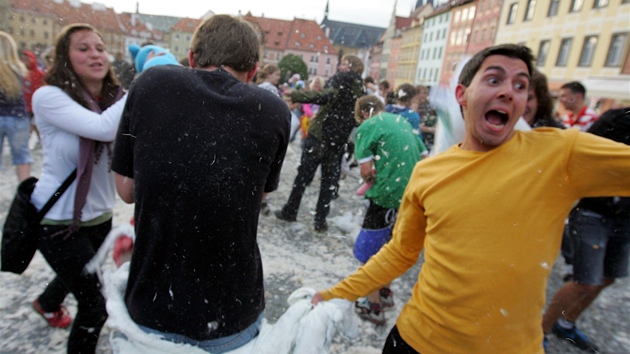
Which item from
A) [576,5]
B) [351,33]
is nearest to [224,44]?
[576,5]

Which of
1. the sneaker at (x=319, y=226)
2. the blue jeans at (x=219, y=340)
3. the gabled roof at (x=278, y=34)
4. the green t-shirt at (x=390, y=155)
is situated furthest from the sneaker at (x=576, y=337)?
the gabled roof at (x=278, y=34)

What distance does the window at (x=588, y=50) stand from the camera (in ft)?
44.2

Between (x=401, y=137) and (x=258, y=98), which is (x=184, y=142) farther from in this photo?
(x=401, y=137)

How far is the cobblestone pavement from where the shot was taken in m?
2.43

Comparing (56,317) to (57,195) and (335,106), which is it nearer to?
(57,195)

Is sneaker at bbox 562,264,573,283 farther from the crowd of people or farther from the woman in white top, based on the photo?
the woman in white top

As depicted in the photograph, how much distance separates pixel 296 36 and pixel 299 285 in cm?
4855

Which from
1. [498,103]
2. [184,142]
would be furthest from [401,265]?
[184,142]

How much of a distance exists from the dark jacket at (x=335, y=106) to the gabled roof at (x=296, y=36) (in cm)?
3498

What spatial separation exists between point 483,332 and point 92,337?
1940mm

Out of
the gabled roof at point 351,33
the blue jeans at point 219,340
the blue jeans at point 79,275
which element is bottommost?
the blue jeans at point 79,275

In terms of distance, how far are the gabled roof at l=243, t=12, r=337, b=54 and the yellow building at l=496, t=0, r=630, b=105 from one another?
93.8 ft

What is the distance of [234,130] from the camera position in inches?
43.9

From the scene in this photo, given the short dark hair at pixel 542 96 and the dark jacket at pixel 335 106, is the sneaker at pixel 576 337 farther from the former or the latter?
the dark jacket at pixel 335 106
